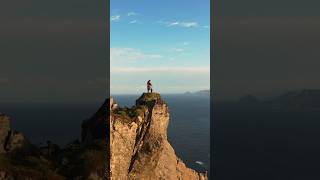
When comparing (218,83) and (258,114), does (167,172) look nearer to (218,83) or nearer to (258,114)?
(218,83)

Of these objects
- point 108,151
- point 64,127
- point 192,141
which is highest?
point 108,151

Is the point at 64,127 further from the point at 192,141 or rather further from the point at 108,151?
the point at 192,141

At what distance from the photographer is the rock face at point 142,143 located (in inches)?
1636

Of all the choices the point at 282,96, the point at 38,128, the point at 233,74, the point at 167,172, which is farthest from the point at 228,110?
the point at 167,172

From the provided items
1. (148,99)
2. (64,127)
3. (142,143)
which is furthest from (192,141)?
(142,143)

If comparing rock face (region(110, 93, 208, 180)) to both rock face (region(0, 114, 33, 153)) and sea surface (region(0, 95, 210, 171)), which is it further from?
rock face (region(0, 114, 33, 153))

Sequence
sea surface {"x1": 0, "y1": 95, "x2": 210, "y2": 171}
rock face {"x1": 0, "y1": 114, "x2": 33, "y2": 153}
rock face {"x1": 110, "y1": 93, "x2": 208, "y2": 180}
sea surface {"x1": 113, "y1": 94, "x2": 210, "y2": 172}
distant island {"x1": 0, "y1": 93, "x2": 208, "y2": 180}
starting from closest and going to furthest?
distant island {"x1": 0, "y1": 93, "x2": 208, "y2": 180} < rock face {"x1": 0, "y1": 114, "x2": 33, "y2": 153} < rock face {"x1": 110, "y1": 93, "x2": 208, "y2": 180} < sea surface {"x1": 0, "y1": 95, "x2": 210, "y2": 171} < sea surface {"x1": 113, "y1": 94, "x2": 210, "y2": 172}

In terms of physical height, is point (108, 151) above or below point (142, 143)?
above

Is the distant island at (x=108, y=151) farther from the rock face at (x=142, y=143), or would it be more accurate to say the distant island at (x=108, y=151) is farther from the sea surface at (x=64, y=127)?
the sea surface at (x=64, y=127)

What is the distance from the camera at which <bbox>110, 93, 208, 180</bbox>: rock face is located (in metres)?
41.6

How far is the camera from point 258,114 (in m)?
167

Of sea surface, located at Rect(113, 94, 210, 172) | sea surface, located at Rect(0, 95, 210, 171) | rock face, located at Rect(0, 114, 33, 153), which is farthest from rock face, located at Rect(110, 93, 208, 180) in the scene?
→ sea surface, located at Rect(113, 94, 210, 172)

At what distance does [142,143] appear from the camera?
149 feet

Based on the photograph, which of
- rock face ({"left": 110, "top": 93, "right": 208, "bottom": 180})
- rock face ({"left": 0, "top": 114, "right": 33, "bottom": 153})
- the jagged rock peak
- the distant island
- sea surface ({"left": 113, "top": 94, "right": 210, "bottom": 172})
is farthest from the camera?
sea surface ({"left": 113, "top": 94, "right": 210, "bottom": 172})
